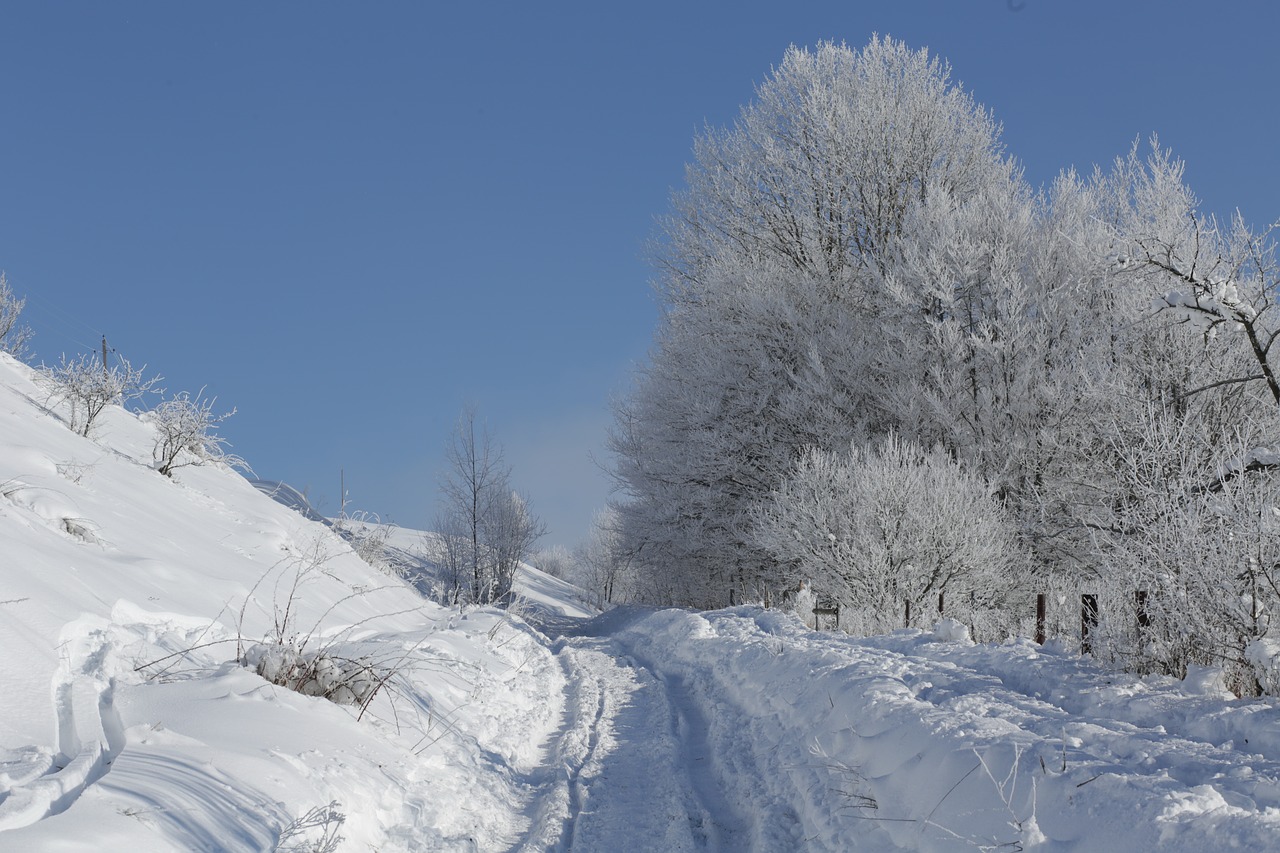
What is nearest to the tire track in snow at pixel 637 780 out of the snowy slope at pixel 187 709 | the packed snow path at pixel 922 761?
the packed snow path at pixel 922 761

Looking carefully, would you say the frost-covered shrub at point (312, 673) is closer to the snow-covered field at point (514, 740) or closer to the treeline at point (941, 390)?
the snow-covered field at point (514, 740)

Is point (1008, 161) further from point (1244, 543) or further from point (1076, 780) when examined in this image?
point (1076, 780)

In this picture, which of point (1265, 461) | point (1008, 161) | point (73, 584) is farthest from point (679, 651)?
point (1008, 161)

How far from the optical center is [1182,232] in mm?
13938

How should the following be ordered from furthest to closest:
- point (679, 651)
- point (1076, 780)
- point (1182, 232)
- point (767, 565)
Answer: point (767, 565), point (1182, 232), point (679, 651), point (1076, 780)

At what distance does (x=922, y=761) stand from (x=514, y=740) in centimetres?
339

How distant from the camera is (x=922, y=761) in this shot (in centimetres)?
418

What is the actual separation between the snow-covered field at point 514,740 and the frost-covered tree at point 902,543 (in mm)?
5045

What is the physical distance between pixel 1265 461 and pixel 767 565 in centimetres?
1440

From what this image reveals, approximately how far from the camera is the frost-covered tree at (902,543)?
13.3 meters

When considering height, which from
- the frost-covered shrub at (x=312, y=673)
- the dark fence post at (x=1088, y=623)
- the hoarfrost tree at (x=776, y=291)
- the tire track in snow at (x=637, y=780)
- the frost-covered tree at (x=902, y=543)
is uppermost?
the hoarfrost tree at (x=776, y=291)

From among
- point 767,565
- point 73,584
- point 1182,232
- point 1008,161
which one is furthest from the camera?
point 1008,161

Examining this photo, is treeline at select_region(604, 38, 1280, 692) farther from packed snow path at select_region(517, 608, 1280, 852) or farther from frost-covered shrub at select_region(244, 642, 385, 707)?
frost-covered shrub at select_region(244, 642, 385, 707)

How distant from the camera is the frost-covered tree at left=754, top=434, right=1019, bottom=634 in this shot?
13.3m
